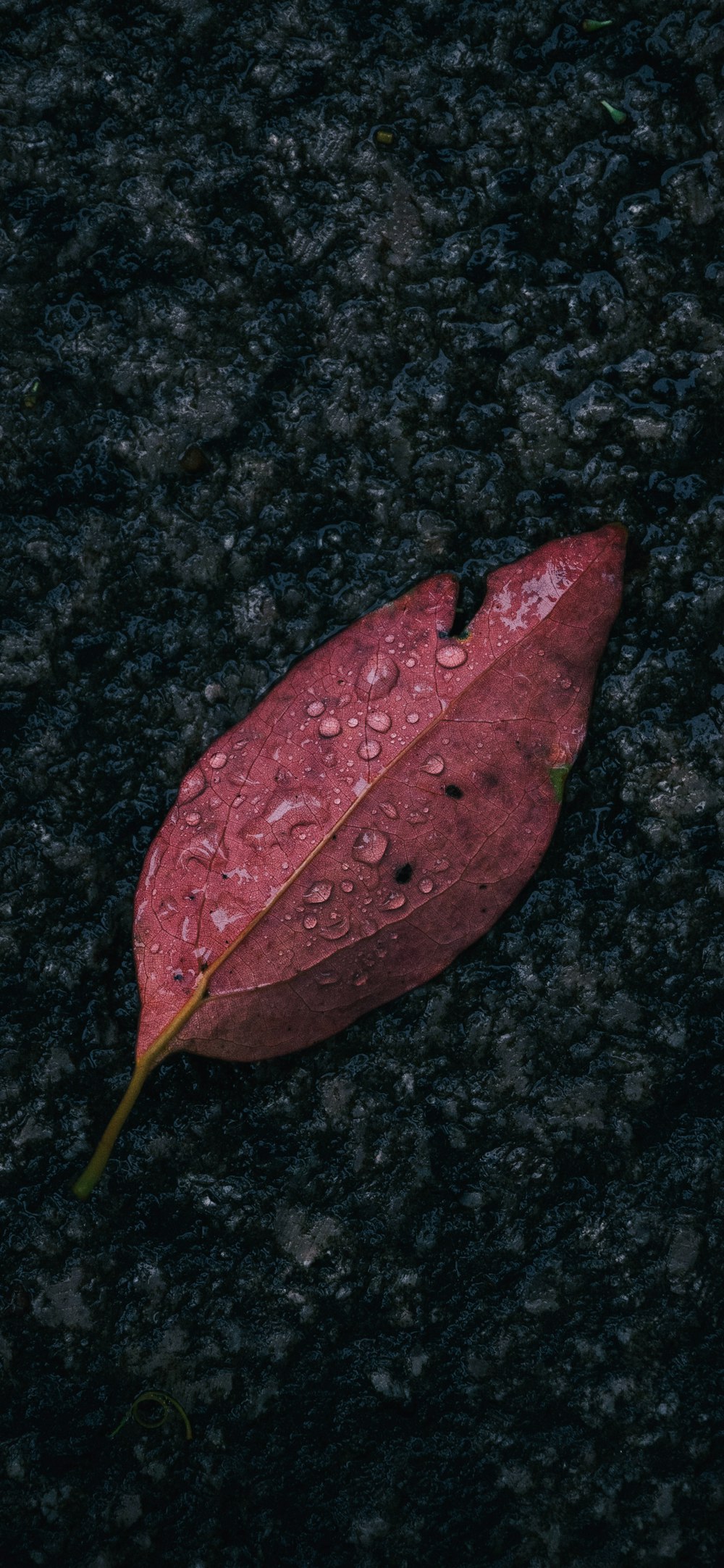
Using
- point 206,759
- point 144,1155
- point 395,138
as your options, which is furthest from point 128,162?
point 144,1155

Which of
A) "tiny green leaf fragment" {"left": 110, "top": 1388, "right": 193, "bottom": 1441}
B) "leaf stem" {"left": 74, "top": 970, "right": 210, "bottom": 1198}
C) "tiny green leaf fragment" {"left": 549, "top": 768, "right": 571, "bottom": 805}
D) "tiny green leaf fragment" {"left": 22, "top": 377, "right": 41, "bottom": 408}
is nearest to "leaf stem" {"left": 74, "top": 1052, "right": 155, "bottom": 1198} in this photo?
"leaf stem" {"left": 74, "top": 970, "right": 210, "bottom": 1198}

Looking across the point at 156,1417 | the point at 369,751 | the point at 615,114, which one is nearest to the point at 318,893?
the point at 369,751

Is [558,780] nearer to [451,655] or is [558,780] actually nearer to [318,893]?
[451,655]

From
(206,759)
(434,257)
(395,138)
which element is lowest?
(206,759)

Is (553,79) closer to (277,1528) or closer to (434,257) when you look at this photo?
(434,257)

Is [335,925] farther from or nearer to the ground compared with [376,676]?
nearer to the ground

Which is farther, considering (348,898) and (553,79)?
(553,79)

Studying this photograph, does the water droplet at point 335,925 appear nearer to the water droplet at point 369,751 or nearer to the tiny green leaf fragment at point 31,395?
the water droplet at point 369,751
